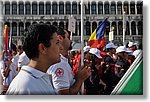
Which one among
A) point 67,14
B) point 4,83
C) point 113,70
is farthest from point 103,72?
point 4,83

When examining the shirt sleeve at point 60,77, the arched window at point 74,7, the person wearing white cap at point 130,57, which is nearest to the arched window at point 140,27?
the person wearing white cap at point 130,57

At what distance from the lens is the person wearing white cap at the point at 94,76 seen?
7.57ft

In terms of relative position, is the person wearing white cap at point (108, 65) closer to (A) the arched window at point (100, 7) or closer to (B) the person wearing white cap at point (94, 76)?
(B) the person wearing white cap at point (94, 76)

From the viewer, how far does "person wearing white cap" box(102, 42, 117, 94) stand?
8.02 feet

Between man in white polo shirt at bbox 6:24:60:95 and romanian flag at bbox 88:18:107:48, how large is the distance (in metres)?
0.88

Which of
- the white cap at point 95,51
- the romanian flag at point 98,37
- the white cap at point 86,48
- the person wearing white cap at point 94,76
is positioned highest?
the romanian flag at point 98,37

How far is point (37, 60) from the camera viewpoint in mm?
1380

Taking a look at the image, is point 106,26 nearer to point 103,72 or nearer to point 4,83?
point 103,72

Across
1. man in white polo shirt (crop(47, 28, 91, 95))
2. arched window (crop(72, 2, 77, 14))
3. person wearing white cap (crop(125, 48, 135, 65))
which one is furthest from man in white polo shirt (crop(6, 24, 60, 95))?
person wearing white cap (crop(125, 48, 135, 65))

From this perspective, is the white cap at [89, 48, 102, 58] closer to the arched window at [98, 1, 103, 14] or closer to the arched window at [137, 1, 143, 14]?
the arched window at [98, 1, 103, 14]

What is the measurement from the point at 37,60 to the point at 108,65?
4.56 feet

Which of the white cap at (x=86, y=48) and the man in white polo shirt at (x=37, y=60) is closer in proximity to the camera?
the man in white polo shirt at (x=37, y=60)

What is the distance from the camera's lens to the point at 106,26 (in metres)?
2.40

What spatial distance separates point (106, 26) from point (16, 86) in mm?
1276
